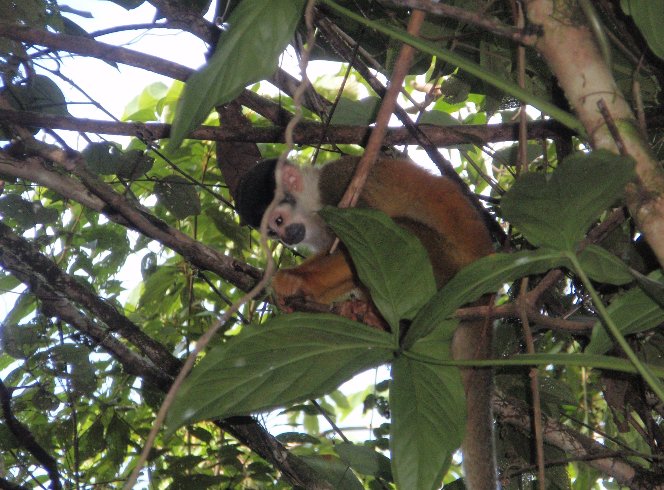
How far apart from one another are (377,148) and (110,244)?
72.7 inches

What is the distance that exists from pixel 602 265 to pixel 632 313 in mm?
122

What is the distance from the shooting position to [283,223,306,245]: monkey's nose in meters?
2.88

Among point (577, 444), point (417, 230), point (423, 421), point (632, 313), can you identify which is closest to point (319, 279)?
point (417, 230)

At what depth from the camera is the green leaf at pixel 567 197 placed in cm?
85

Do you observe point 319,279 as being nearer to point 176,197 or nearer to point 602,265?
point 176,197

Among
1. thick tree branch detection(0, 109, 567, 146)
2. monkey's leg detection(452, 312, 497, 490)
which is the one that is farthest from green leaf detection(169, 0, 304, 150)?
monkey's leg detection(452, 312, 497, 490)

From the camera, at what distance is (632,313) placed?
1098mm

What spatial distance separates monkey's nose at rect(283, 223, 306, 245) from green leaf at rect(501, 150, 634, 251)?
1.98 meters

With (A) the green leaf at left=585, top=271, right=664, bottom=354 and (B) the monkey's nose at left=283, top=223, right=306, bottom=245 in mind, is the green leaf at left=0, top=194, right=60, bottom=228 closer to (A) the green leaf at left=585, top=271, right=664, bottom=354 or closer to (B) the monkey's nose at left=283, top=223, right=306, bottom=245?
(B) the monkey's nose at left=283, top=223, right=306, bottom=245

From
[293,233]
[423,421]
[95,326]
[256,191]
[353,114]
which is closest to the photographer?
[423,421]

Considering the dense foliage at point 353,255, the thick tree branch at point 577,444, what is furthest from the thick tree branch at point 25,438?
the thick tree branch at point 577,444

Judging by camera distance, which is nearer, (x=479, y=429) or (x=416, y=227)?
(x=479, y=429)

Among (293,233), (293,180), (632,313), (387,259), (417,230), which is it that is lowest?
(632,313)

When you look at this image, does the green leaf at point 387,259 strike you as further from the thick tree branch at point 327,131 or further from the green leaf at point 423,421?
the thick tree branch at point 327,131
